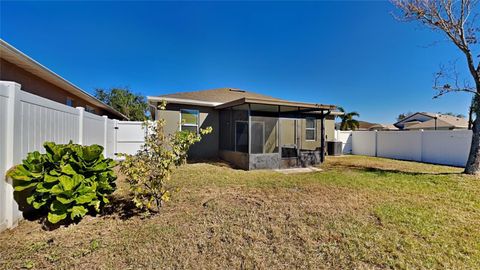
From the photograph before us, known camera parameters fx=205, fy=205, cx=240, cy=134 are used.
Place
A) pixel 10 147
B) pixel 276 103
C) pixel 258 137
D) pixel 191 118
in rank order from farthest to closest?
pixel 191 118
pixel 258 137
pixel 276 103
pixel 10 147

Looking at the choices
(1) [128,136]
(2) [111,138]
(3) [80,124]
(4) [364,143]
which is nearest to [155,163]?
(3) [80,124]

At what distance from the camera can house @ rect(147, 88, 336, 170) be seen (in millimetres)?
8664

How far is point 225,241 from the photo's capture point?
284 centimetres

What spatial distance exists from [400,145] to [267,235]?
12919 mm

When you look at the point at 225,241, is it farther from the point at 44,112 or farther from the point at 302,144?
the point at 302,144

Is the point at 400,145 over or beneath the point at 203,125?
beneath

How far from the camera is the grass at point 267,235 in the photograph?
2.42m

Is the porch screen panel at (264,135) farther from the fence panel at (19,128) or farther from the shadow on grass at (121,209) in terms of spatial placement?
the fence panel at (19,128)

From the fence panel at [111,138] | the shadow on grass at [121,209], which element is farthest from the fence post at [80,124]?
the fence panel at [111,138]

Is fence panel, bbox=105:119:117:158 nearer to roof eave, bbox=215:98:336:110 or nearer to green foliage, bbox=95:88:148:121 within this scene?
roof eave, bbox=215:98:336:110

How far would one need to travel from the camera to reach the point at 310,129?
42.4 ft

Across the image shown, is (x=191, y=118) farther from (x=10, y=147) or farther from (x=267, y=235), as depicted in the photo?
(x=267, y=235)

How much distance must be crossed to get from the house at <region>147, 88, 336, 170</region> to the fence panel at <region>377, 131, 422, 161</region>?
4.10 m

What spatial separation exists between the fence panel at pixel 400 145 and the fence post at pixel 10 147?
15395mm
